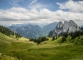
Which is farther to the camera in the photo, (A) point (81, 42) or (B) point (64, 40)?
(B) point (64, 40)

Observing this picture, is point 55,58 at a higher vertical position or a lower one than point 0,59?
lower

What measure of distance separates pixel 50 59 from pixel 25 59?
50.1 ft

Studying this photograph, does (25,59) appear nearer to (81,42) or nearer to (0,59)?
(0,59)

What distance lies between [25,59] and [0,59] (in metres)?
74.5

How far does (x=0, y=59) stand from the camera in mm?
14430

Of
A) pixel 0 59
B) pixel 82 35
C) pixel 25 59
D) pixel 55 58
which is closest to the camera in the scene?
pixel 0 59

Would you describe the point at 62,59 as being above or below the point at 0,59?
below

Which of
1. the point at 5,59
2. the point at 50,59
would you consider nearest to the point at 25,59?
the point at 50,59

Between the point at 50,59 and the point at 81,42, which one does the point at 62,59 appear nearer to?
the point at 50,59

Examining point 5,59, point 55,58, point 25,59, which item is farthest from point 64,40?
point 5,59

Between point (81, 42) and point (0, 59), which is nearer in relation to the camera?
point (0, 59)

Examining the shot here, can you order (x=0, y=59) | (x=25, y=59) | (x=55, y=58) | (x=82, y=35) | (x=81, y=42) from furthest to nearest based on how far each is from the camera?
1. (x=82, y=35)
2. (x=81, y=42)
3. (x=55, y=58)
4. (x=25, y=59)
5. (x=0, y=59)

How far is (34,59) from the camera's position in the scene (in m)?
88.2

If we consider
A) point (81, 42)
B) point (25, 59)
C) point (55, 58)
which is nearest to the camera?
point (25, 59)
